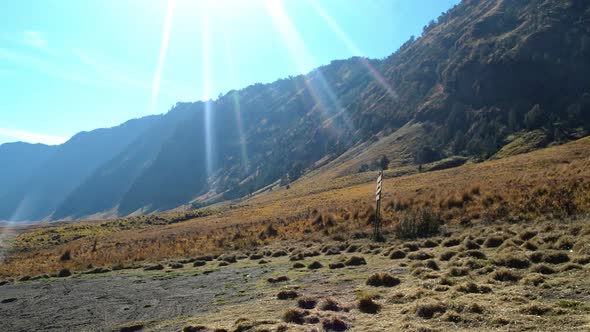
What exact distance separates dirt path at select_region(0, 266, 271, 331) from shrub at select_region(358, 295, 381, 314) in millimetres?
4403

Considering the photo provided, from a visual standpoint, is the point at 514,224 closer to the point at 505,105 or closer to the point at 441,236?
the point at 441,236

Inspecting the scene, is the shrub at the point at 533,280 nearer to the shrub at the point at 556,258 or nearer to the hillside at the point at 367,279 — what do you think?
the hillside at the point at 367,279

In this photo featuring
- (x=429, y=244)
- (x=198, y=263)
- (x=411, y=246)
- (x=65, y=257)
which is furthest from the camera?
(x=65, y=257)

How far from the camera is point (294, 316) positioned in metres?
9.34

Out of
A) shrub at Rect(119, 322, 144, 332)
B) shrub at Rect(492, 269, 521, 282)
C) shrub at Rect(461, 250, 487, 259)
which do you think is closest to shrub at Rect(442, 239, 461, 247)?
shrub at Rect(461, 250, 487, 259)

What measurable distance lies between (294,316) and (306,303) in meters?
1.41

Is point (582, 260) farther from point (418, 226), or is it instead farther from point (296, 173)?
point (296, 173)

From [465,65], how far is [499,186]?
165 m

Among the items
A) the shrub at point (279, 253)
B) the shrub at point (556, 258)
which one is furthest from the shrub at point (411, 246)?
the shrub at point (279, 253)

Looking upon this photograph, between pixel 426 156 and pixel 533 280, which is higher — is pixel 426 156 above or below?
above

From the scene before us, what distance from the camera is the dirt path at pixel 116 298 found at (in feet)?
40.2

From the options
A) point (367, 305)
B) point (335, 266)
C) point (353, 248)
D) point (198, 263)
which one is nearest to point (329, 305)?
point (367, 305)

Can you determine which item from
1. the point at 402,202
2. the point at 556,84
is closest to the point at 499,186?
the point at 402,202

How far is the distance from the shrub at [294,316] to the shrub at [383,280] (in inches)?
140
